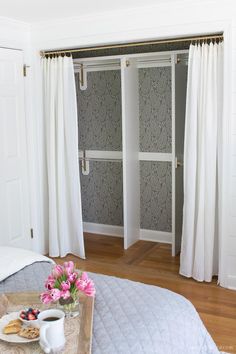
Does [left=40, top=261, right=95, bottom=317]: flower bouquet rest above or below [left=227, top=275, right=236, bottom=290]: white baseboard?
above

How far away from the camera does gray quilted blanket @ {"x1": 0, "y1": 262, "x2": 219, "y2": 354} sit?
1878 millimetres

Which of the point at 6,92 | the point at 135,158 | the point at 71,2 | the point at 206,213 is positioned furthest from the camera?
the point at 135,158

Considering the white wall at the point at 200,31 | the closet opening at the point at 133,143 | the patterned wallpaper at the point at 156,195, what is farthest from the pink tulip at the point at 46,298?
the patterned wallpaper at the point at 156,195

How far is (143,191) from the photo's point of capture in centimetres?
534

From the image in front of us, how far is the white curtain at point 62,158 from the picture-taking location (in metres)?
4.61

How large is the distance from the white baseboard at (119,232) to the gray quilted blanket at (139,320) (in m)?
2.88

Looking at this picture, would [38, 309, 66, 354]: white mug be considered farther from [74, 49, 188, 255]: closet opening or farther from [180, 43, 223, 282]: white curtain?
[74, 49, 188, 255]: closet opening

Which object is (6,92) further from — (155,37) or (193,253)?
(193,253)

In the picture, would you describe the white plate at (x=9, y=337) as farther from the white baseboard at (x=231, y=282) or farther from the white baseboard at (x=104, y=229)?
the white baseboard at (x=104, y=229)

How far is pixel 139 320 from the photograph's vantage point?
2.01 metres

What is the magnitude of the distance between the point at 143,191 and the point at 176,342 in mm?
3398

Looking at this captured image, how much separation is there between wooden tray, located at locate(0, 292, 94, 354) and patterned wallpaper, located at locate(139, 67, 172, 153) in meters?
3.13

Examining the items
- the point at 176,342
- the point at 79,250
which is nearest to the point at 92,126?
the point at 79,250

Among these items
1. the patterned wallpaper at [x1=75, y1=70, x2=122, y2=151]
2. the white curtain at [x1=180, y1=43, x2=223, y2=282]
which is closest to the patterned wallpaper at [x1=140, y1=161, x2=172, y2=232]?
the patterned wallpaper at [x1=75, y1=70, x2=122, y2=151]
